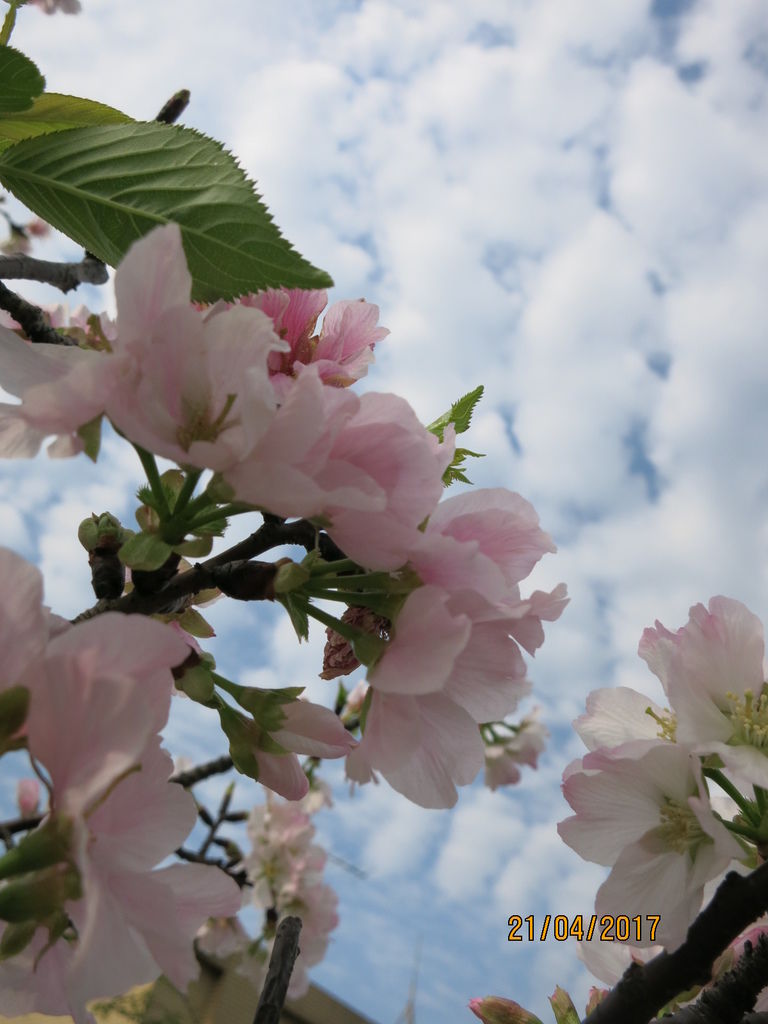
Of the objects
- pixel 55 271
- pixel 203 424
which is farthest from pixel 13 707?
pixel 55 271

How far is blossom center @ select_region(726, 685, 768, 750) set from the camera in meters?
0.68

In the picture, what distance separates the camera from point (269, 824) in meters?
2.78

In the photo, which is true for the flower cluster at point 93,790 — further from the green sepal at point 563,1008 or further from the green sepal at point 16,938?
the green sepal at point 563,1008

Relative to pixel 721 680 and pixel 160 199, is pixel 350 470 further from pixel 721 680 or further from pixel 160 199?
pixel 721 680

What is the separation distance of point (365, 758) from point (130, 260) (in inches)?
11.4

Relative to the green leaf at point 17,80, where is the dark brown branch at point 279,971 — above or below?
below

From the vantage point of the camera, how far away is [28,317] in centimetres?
86

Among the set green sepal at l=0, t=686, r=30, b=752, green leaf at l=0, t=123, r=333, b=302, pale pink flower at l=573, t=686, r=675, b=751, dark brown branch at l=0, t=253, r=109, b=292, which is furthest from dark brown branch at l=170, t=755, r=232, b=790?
green sepal at l=0, t=686, r=30, b=752

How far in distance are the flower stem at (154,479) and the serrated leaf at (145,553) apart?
0.9 inches

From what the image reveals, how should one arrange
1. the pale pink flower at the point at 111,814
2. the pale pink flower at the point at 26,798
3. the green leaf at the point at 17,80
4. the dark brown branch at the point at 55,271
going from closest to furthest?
the pale pink flower at the point at 111,814
the green leaf at the point at 17,80
the dark brown branch at the point at 55,271
the pale pink flower at the point at 26,798

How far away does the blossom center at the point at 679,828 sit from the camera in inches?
25.7

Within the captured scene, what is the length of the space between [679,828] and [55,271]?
48.4 inches

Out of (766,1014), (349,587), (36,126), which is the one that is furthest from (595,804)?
(36,126)

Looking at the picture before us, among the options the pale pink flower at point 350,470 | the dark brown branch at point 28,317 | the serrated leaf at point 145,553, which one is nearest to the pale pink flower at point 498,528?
the pale pink flower at point 350,470
